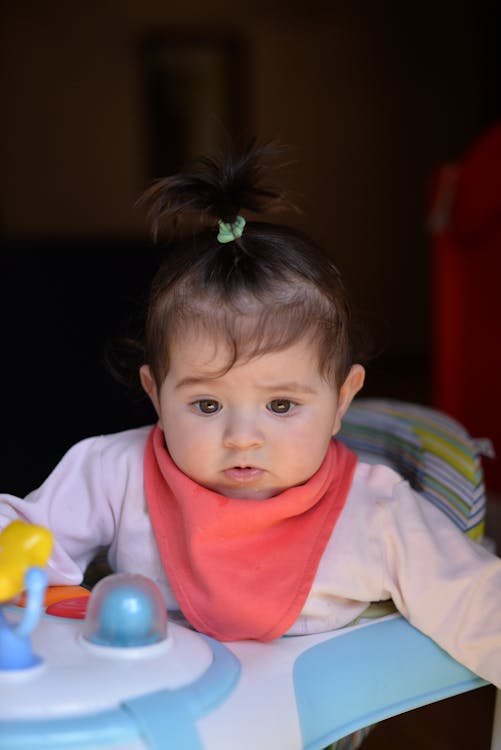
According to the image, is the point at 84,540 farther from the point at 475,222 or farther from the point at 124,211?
the point at 124,211

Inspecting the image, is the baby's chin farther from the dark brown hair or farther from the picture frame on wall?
the picture frame on wall

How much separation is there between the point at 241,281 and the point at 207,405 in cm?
12

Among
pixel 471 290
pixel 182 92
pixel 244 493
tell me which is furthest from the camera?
pixel 182 92

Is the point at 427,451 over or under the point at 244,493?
under

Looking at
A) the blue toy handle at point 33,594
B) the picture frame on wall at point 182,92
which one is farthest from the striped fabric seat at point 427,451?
the picture frame on wall at point 182,92

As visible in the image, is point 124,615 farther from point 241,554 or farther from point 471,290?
point 471,290

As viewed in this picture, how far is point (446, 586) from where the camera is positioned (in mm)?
980

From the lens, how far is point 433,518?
1054mm

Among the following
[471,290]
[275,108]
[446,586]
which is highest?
[446,586]

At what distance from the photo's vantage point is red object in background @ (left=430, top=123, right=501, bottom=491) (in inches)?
85.2

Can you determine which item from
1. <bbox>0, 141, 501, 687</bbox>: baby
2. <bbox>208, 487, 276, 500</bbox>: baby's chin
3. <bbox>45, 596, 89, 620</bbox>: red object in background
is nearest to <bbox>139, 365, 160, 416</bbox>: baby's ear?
<bbox>0, 141, 501, 687</bbox>: baby

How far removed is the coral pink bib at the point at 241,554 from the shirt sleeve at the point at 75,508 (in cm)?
8

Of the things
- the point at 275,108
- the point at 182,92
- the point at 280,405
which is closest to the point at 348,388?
the point at 280,405

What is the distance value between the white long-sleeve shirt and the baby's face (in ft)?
0.28
